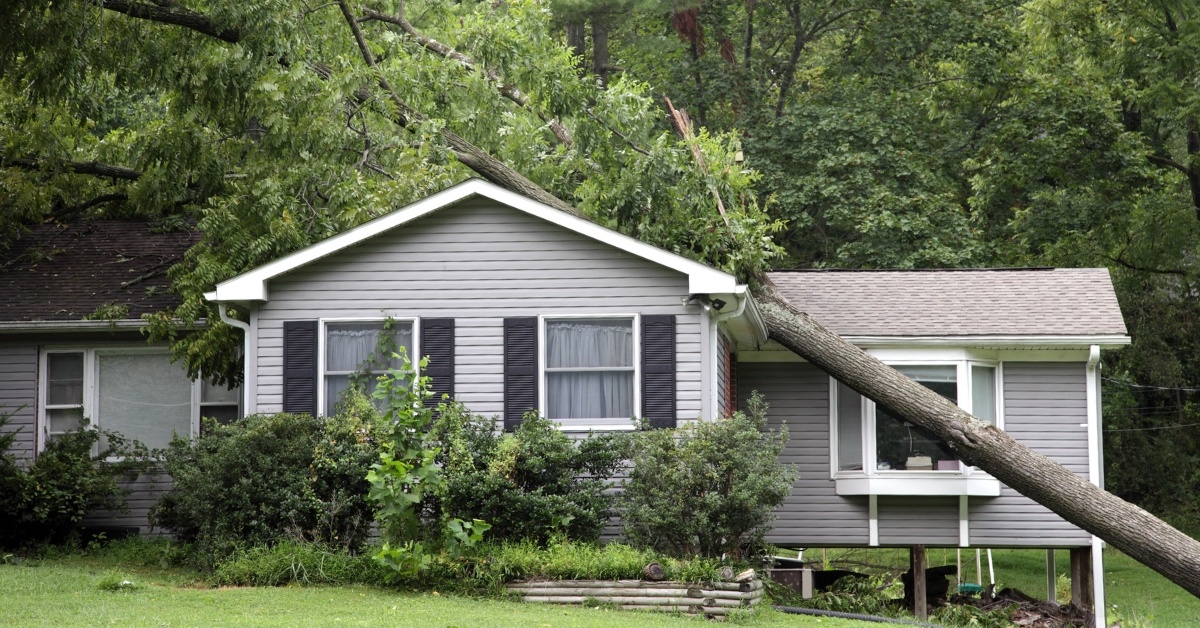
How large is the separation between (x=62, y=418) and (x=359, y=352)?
188 inches

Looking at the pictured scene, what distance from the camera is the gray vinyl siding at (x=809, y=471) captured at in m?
16.0

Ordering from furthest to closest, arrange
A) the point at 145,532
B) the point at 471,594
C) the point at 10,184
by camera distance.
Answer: the point at 10,184 < the point at 145,532 < the point at 471,594

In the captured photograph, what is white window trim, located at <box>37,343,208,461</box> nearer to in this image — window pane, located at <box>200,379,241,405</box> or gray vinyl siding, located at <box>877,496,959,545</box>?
window pane, located at <box>200,379,241,405</box>

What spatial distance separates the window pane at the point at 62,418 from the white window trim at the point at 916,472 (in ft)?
30.7

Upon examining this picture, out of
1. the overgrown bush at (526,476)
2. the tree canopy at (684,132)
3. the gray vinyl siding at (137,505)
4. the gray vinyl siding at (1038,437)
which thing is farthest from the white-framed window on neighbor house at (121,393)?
the gray vinyl siding at (1038,437)

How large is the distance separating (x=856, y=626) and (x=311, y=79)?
917 cm

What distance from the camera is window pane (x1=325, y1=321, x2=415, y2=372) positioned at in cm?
1407

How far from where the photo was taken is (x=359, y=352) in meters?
14.1

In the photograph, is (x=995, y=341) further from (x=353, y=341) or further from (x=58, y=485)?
(x=58, y=485)

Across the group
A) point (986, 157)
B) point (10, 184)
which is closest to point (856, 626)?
point (10, 184)

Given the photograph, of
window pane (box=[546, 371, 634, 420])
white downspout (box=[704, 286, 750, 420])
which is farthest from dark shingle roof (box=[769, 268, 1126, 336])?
window pane (box=[546, 371, 634, 420])

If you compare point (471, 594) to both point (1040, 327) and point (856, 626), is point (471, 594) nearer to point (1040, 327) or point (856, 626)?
point (856, 626)

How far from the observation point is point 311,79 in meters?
16.1

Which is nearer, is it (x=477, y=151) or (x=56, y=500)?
(x=56, y=500)
